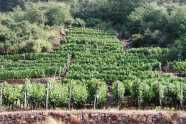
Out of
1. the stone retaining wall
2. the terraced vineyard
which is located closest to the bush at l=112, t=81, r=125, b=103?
the terraced vineyard

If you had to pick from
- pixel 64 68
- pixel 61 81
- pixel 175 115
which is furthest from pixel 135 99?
pixel 64 68

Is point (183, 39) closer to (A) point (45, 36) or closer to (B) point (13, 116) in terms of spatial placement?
(A) point (45, 36)

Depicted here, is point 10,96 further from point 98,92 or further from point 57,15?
point 57,15

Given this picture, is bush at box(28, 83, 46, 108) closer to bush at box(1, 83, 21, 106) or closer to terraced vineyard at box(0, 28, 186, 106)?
bush at box(1, 83, 21, 106)

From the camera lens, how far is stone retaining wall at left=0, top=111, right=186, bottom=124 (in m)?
32.4

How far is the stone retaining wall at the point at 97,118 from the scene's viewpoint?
3244 cm

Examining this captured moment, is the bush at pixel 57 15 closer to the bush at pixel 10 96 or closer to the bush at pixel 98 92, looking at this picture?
the bush at pixel 98 92

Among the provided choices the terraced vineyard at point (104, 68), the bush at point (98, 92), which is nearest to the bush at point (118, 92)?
the terraced vineyard at point (104, 68)

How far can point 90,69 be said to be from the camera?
43.7 m

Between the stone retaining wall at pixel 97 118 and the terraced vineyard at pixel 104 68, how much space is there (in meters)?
2.50

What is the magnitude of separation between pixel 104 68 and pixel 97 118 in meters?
11.1

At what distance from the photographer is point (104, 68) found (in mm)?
43406

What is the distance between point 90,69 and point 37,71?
3864 mm

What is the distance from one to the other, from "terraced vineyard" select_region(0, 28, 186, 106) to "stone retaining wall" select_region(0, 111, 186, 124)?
2504 millimetres
